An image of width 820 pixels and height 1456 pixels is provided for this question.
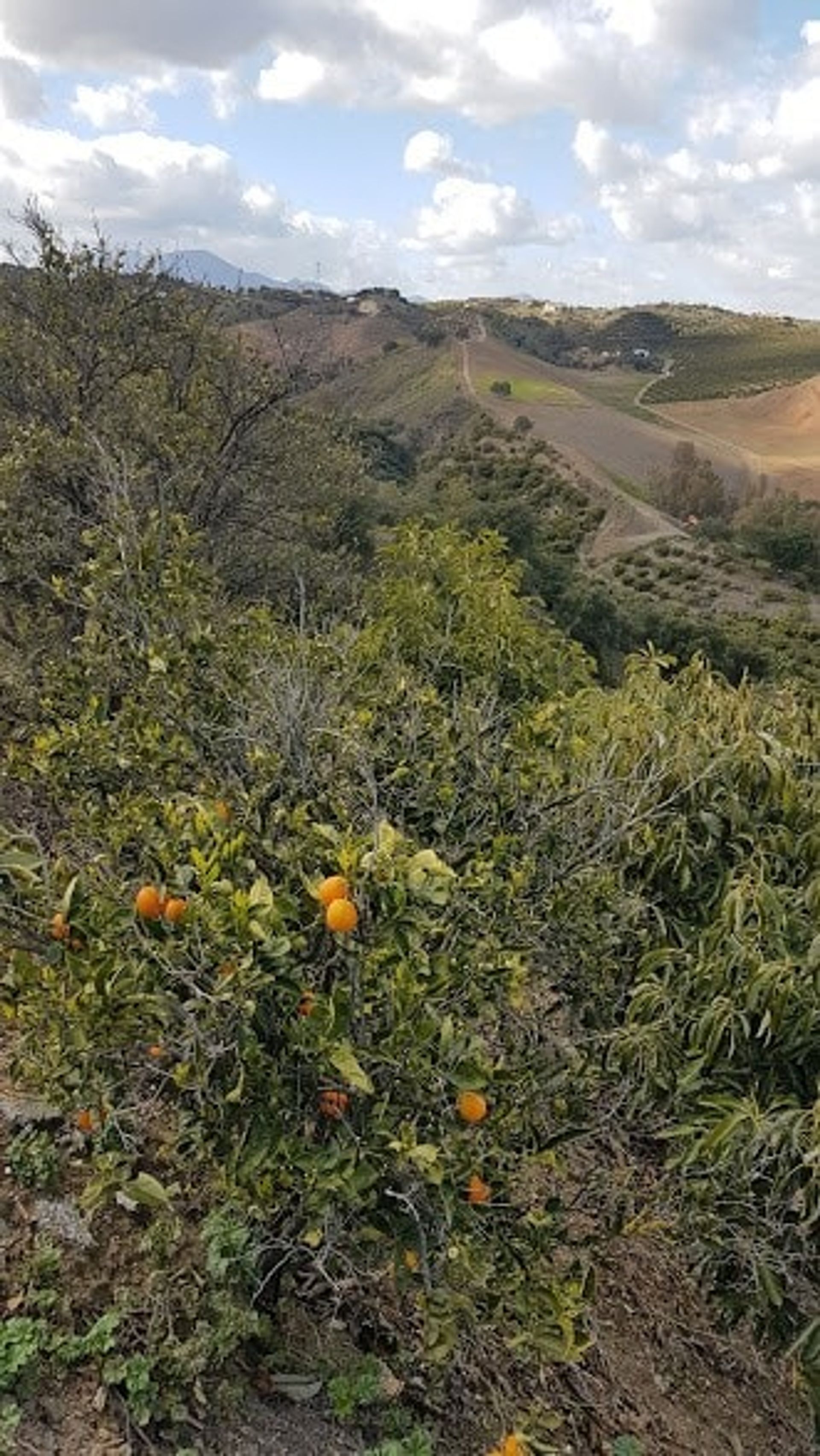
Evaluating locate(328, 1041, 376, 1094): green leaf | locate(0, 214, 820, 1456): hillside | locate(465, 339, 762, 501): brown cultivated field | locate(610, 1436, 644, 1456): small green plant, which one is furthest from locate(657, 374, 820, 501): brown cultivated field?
locate(328, 1041, 376, 1094): green leaf

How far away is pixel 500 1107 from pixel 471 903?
1.74ft

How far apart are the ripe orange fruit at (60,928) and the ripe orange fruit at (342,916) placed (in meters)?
0.70

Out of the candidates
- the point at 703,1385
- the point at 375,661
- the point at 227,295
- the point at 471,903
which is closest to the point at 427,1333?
the point at 471,903

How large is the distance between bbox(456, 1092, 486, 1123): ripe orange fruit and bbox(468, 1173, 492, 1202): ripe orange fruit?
15 centimetres

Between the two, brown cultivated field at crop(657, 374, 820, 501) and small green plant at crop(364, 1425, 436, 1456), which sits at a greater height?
small green plant at crop(364, 1425, 436, 1456)

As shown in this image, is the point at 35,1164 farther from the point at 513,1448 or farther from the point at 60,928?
the point at 513,1448

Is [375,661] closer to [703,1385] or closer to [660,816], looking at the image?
[660,816]

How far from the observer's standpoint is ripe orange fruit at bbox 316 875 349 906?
2.44m

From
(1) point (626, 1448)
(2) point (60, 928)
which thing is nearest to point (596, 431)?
(1) point (626, 1448)

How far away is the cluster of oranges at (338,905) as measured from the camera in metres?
2.39

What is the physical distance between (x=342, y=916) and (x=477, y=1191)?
801 millimetres

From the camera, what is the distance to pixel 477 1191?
2637 millimetres

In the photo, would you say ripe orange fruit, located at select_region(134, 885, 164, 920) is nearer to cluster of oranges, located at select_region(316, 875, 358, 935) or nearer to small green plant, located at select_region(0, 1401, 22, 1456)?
cluster of oranges, located at select_region(316, 875, 358, 935)

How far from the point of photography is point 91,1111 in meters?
3.30
